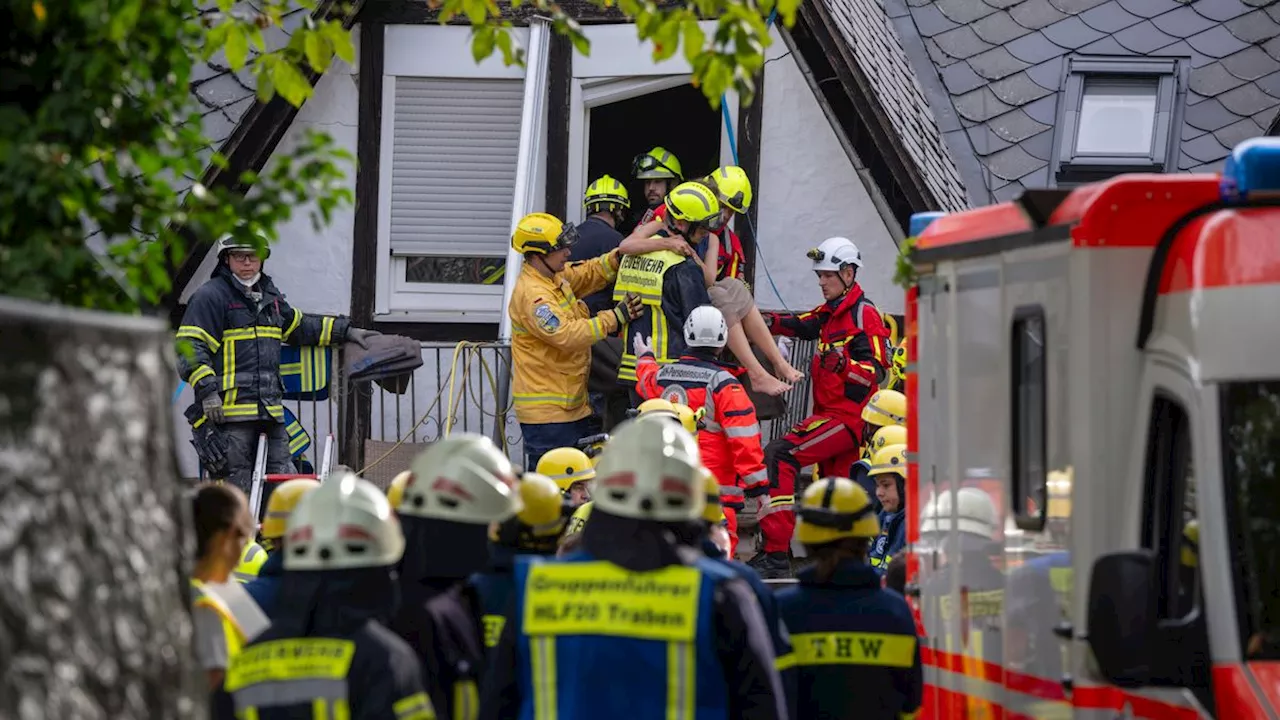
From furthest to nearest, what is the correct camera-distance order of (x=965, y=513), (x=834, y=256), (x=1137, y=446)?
(x=834, y=256), (x=965, y=513), (x=1137, y=446)

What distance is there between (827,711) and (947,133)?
10.5 metres

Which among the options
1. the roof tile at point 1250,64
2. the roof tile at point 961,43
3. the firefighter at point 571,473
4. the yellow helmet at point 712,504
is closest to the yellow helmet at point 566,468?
the firefighter at point 571,473

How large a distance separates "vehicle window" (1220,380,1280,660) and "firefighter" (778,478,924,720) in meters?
1.65

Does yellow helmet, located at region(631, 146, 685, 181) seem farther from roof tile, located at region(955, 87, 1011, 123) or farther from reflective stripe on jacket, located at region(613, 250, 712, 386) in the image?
roof tile, located at region(955, 87, 1011, 123)

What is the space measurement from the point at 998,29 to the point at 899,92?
1.85 m

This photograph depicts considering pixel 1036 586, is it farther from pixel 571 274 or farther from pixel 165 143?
pixel 571 274

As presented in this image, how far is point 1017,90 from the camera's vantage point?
670 inches

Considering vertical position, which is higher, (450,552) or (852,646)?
(450,552)

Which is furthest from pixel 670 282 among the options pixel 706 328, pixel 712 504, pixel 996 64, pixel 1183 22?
pixel 712 504

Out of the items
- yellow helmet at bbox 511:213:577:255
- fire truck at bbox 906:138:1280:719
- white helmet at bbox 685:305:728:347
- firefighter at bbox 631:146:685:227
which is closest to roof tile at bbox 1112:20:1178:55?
firefighter at bbox 631:146:685:227

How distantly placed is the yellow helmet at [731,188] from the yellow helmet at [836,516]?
6.87 m

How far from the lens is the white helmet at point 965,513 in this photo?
687 centimetres

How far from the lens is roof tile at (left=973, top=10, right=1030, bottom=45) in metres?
17.4

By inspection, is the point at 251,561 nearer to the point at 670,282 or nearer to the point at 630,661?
the point at 630,661
